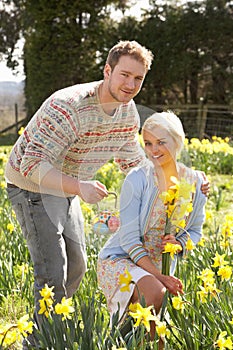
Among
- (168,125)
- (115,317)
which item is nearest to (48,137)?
(168,125)

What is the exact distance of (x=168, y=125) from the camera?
2131mm

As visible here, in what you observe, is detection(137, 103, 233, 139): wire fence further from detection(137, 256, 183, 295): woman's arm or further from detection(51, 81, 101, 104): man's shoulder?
detection(137, 256, 183, 295): woman's arm

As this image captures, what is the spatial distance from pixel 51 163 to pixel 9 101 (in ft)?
89.2

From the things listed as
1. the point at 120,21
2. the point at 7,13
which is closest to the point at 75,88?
the point at 120,21

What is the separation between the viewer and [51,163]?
89.6 inches

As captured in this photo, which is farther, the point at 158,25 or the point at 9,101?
the point at 9,101

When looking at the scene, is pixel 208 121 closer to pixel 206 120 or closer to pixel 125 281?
pixel 206 120

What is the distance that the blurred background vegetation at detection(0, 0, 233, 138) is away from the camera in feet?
43.1

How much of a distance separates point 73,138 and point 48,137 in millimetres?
122

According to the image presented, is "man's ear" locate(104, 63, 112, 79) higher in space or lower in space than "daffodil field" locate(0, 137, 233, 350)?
higher

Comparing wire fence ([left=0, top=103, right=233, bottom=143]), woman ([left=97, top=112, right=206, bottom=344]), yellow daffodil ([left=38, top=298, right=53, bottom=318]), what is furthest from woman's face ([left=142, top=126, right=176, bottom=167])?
wire fence ([left=0, top=103, right=233, bottom=143])

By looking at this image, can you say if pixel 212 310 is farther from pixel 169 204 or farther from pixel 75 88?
pixel 75 88

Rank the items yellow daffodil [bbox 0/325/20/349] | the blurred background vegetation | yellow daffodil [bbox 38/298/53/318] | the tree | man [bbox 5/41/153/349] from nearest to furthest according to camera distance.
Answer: yellow daffodil [bbox 0/325/20/349]
yellow daffodil [bbox 38/298/53/318]
man [bbox 5/41/153/349]
the blurred background vegetation
the tree

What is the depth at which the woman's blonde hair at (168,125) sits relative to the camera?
6.99 feet
